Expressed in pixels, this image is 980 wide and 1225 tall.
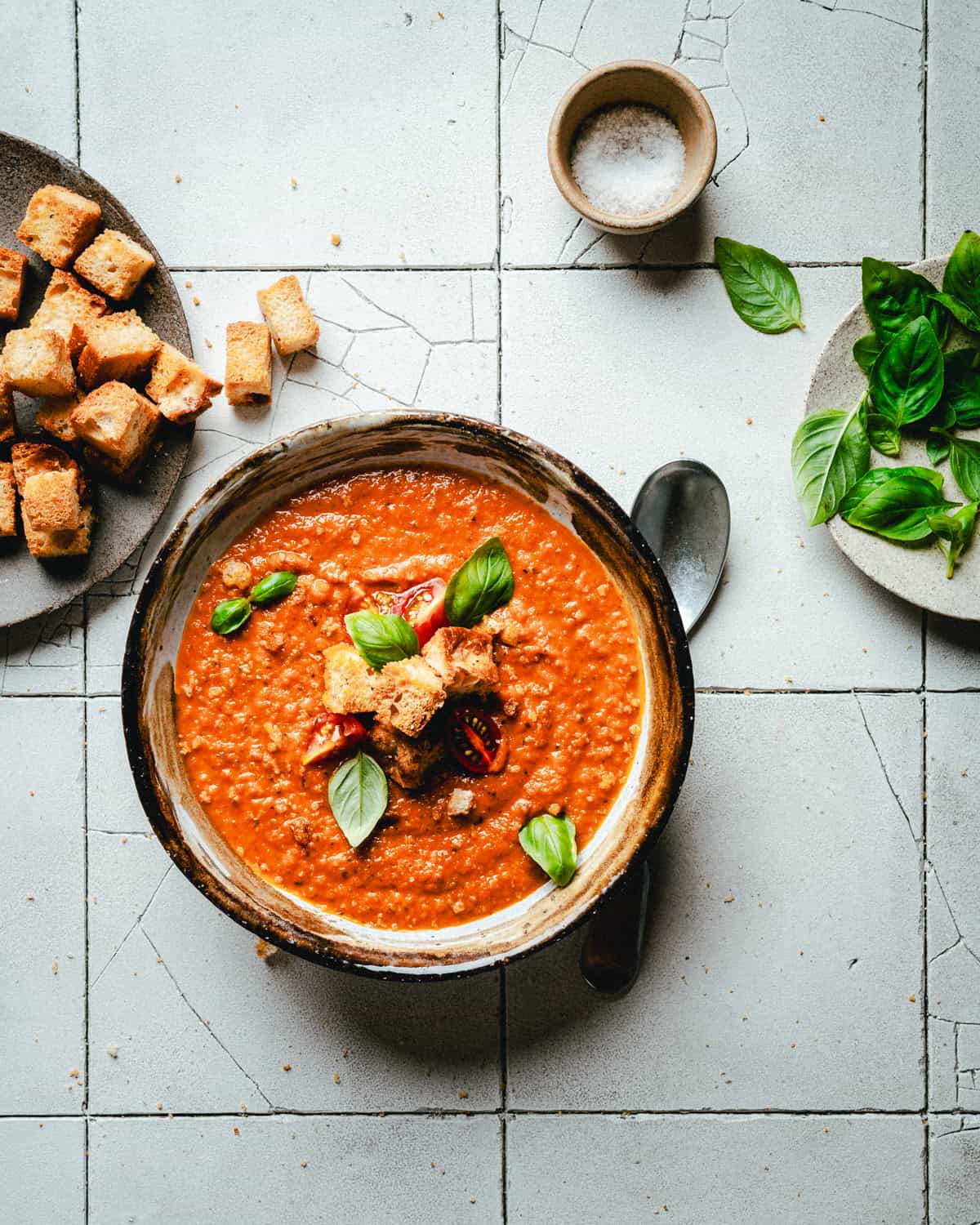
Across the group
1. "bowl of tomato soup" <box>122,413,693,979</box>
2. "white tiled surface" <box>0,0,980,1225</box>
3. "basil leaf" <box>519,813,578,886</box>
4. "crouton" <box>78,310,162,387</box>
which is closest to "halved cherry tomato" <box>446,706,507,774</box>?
"bowl of tomato soup" <box>122,413,693,979</box>

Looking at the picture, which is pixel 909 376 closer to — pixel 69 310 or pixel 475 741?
pixel 475 741

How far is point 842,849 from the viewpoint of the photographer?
2268 mm

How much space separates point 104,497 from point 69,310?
378 millimetres

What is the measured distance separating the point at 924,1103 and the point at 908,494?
4.31 feet

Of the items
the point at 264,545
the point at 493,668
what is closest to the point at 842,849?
the point at 493,668

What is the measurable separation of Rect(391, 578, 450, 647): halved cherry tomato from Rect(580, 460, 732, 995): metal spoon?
0.49 m

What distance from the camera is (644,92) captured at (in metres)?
2.15

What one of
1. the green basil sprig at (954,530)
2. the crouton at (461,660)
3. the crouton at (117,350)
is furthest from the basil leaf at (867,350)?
the crouton at (117,350)

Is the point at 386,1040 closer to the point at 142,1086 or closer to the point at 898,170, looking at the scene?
the point at 142,1086

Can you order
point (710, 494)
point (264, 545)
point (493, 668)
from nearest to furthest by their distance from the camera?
point (493, 668) → point (264, 545) → point (710, 494)

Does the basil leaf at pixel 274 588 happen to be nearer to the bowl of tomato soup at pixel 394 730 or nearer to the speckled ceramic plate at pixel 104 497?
the bowl of tomato soup at pixel 394 730

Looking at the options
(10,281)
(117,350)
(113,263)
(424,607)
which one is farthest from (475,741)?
(10,281)

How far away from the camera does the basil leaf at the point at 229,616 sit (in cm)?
196

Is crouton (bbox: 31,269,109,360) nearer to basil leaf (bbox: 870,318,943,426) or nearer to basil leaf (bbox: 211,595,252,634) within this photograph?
basil leaf (bbox: 211,595,252,634)
